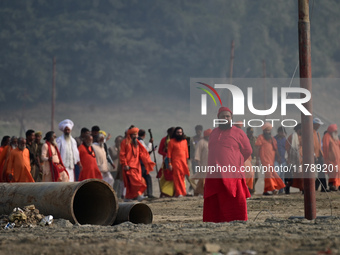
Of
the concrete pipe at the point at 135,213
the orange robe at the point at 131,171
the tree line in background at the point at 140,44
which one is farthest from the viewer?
the tree line in background at the point at 140,44

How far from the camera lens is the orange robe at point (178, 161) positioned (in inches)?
629

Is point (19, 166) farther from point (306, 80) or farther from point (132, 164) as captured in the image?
point (306, 80)

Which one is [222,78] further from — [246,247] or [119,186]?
[246,247]

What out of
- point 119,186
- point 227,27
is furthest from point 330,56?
point 119,186

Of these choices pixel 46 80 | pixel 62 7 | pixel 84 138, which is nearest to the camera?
pixel 84 138

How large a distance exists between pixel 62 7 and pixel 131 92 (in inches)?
686

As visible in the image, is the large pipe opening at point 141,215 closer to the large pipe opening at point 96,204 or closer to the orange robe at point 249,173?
the large pipe opening at point 96,204

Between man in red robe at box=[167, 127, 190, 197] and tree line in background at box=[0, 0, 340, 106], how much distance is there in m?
45.9

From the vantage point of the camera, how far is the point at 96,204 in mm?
9219

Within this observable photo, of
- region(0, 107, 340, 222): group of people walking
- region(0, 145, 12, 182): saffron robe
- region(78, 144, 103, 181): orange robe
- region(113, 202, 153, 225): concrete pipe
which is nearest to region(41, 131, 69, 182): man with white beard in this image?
region(0, 107, 340, 222): group of people walking

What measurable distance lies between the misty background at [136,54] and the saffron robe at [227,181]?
46.5 metres

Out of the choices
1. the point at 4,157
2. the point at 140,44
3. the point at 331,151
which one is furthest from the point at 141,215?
the point at 140,44

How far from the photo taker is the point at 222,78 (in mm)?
64312

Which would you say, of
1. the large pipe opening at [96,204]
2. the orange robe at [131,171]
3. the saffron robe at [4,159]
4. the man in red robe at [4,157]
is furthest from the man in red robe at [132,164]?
the large pipe opening at [96,204]
